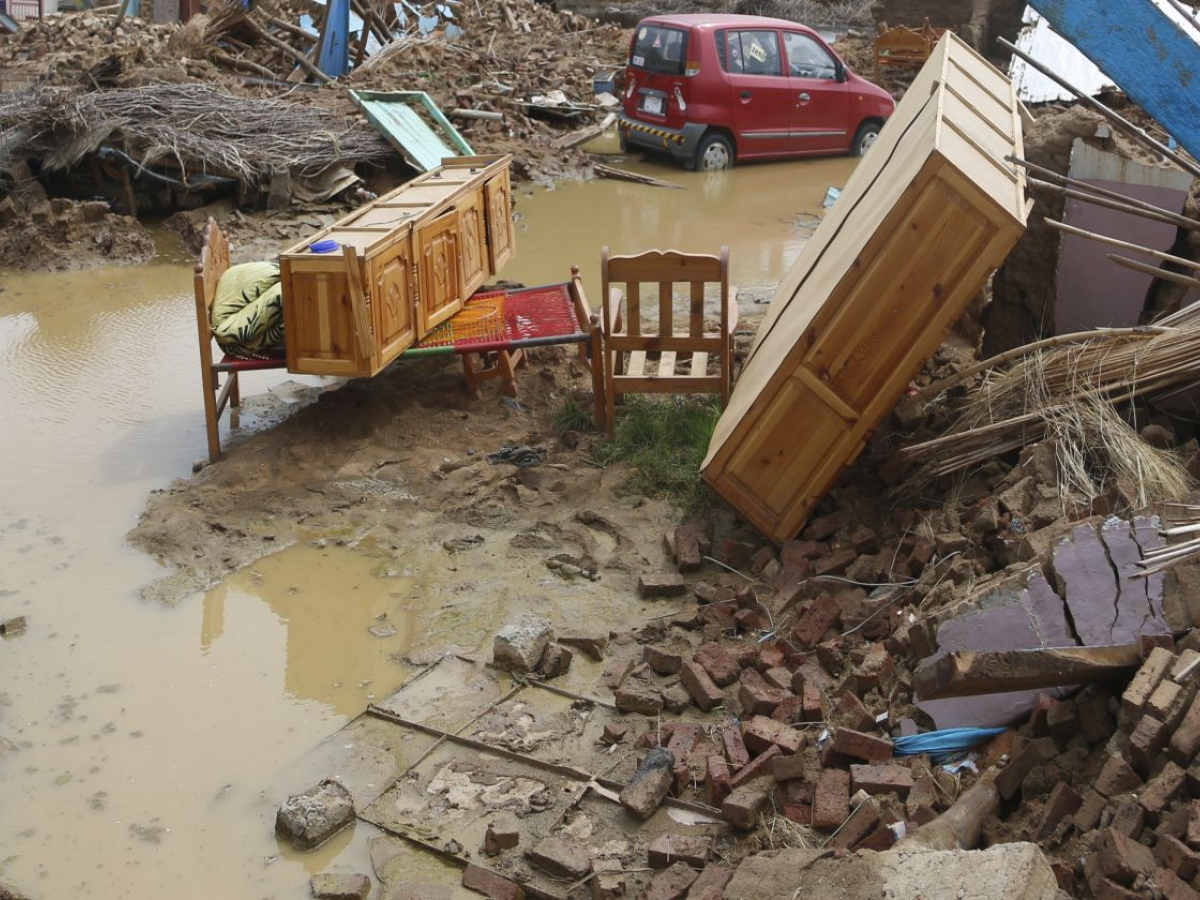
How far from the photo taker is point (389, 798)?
181 inches

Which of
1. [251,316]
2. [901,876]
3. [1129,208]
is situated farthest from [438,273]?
[901,876]

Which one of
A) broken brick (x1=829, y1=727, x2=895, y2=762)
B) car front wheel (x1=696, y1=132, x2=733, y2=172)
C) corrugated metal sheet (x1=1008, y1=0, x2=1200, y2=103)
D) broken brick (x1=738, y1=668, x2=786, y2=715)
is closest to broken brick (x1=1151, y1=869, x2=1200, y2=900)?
broken brick (x1=829, y1=727, x2=895, y2=762)

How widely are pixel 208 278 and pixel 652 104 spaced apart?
9130mm

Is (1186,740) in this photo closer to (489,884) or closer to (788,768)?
(788,768)

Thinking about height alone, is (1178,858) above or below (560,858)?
above

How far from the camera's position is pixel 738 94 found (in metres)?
15.0

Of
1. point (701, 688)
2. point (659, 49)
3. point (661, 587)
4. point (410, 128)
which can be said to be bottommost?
point (661, 587)

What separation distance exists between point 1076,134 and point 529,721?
15.7 ft

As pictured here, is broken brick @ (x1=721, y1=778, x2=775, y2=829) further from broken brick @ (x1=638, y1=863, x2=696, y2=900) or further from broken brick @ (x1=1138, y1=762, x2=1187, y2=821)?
broken brick @ (x1=1138, y1=762, x2=1187, y2=821)

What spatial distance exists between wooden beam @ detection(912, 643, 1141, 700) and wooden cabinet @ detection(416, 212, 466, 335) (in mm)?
4746

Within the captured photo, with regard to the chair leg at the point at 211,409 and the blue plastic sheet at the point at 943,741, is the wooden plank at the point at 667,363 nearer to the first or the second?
the chair leg at the point at 211,409

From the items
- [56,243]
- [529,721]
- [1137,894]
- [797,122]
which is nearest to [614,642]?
[529,721]

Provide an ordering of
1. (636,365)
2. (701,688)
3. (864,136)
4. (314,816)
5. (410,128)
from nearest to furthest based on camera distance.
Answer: (314,816), (701,688), (636,365), (410,128), (864,136)

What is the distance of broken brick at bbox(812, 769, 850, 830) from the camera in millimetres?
4031
